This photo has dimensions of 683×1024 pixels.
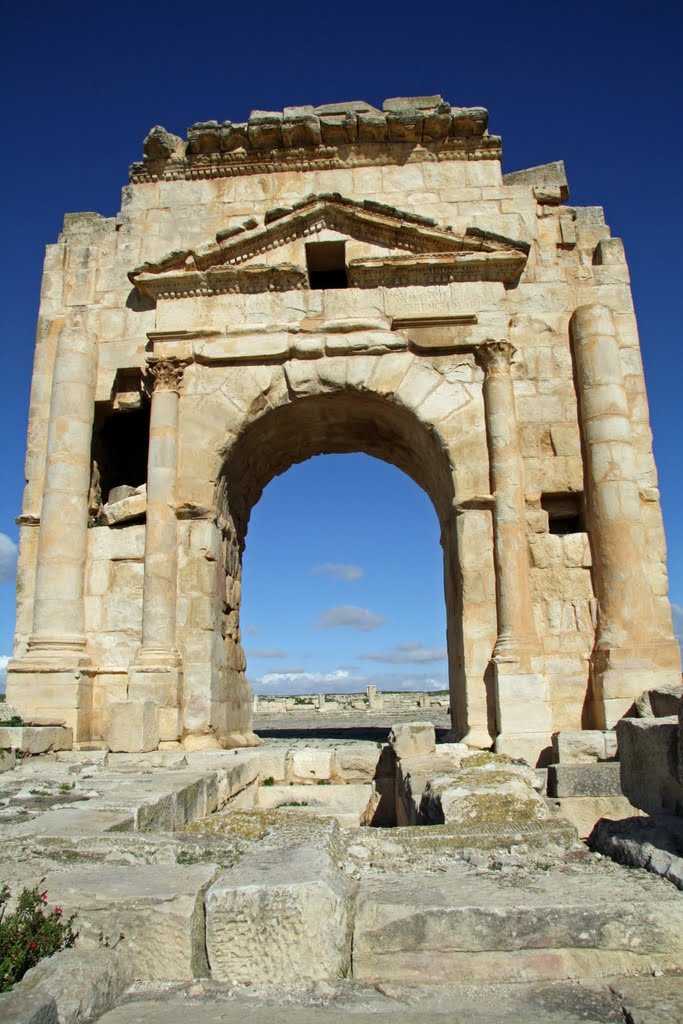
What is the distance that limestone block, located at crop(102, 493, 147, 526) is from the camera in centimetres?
1048

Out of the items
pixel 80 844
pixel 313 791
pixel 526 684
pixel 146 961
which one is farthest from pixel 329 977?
pixel 526 684

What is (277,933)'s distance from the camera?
9.66 ft

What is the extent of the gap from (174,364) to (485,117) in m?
5.48

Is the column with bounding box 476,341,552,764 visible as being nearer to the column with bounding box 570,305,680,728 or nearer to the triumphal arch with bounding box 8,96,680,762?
the triumphal arch with bounding box 8,96,680,762

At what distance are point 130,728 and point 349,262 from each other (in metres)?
6.35

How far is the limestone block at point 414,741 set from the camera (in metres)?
8.44

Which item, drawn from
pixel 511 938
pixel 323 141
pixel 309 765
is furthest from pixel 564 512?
pixel 511 938

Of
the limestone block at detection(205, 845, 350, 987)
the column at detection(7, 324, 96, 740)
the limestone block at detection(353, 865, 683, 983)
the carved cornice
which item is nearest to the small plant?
the limestone block at detection(205, 845, 350, 987)

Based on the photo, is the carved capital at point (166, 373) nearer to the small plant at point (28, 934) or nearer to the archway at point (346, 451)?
the archway at point (346, 451)

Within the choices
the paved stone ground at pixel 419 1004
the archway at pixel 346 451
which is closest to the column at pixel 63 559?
the archway at pixel 346 451

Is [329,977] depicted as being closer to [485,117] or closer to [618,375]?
[618,375]

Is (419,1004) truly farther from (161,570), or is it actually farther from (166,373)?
(166,373)

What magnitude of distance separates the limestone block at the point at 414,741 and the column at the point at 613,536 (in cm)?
196

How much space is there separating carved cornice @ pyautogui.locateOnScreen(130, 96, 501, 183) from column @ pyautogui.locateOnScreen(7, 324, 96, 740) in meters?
2.96
